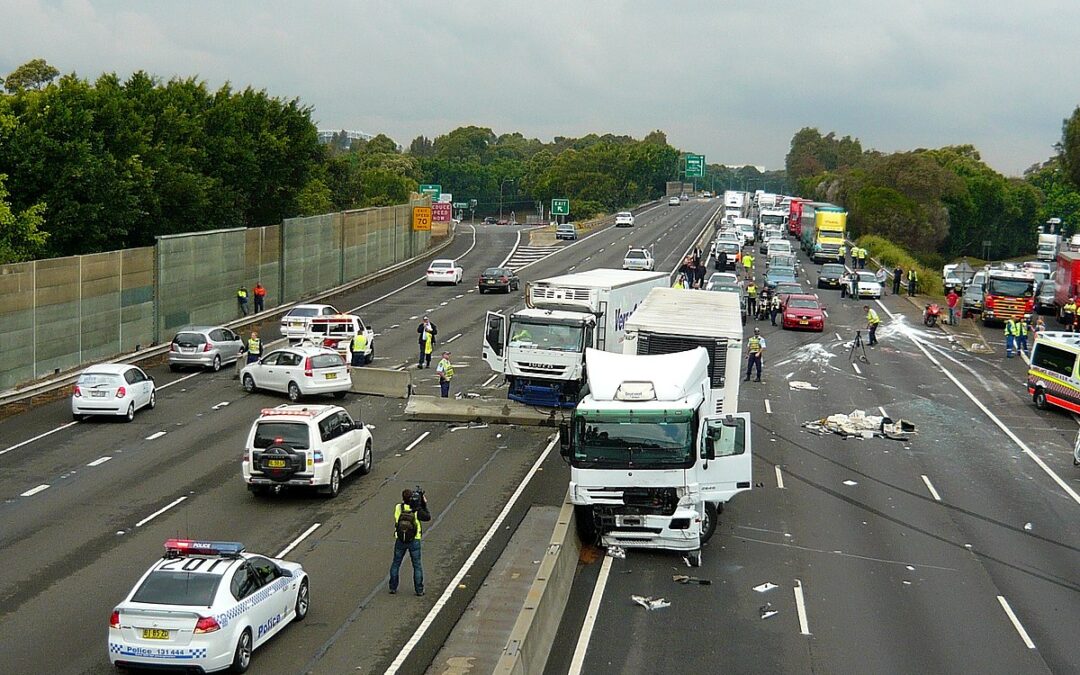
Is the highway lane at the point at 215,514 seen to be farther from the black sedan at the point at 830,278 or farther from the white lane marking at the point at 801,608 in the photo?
the black sedan at the point at 830,278

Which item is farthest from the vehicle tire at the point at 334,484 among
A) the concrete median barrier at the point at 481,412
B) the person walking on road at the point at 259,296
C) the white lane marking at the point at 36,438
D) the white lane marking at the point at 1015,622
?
the person walking on road at the point at 259,296

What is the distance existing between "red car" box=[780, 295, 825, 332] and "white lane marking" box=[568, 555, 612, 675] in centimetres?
3592

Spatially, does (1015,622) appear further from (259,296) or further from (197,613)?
(259,296)

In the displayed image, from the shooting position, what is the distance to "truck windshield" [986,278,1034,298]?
5838cm

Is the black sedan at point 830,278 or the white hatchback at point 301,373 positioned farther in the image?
the black sedan at point 830,278

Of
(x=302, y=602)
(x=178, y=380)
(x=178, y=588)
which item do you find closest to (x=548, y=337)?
(x=178, y=380)

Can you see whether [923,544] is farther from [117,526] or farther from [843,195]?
[843,195]

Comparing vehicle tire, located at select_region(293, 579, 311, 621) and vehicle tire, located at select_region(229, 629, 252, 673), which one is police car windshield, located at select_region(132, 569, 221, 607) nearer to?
vehicle tire, located at select_region(229, 629, 252, 673)

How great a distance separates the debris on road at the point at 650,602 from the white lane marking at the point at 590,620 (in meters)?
0.55

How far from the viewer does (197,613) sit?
49.7 feet

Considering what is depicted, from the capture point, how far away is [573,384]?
3303 centimetres

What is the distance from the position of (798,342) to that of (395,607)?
3644 cm

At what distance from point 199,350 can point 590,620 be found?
26.9 meters

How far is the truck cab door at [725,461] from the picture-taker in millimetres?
21562
